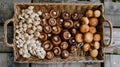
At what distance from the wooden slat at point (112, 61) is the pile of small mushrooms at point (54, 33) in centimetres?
9

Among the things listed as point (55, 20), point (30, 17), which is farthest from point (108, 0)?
point (30, 17)

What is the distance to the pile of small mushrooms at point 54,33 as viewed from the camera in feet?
4.45

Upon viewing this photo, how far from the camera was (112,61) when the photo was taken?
1437 millimetres

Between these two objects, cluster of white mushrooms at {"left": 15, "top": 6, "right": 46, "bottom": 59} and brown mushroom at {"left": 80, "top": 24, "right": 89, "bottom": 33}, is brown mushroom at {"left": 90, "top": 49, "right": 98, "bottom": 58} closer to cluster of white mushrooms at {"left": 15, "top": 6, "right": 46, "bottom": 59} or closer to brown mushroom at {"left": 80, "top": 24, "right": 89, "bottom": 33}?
brown mushroom at {"left": 80, "top": 24, "right": 89, "bottom": 33}

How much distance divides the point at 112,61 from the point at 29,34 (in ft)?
1.39

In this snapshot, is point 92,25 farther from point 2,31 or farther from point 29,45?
point 2,31

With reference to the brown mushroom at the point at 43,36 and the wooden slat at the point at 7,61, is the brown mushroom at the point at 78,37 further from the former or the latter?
the wooden slat at the point at 7,61

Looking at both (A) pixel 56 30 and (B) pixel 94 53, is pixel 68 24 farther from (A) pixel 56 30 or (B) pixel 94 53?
(B) pixel 94 53

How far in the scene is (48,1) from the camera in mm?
1431

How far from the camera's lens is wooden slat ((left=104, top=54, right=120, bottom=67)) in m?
1.44

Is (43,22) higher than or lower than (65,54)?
higher

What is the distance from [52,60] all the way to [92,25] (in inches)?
9.8

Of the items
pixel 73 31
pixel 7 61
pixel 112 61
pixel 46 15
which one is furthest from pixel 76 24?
pixel 7 61

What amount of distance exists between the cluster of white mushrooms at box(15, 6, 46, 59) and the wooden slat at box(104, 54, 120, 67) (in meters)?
0.31
